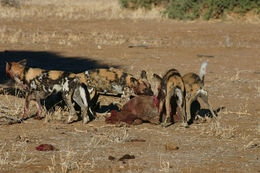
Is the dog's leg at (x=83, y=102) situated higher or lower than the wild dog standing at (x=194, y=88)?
lower

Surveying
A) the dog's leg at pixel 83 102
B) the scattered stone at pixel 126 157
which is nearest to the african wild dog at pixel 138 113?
the dog's leg at pixel 83 102

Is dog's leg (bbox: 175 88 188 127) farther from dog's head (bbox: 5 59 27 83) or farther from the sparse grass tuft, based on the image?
the sparse grass tuft

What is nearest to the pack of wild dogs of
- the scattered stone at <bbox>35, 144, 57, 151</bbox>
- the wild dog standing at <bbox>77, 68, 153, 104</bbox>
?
the wild dog standing at <bbox>77, 68, 153, 104</bbox>

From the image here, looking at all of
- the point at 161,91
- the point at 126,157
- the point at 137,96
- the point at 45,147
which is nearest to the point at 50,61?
the point at 137,96

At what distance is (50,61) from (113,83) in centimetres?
893

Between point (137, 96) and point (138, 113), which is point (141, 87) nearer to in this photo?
point (137, 96)

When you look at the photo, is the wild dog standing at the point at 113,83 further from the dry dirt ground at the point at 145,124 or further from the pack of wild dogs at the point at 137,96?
the dry dirt ground at the point at 145,124

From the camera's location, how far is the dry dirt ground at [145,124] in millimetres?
7781

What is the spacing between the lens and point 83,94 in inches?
408

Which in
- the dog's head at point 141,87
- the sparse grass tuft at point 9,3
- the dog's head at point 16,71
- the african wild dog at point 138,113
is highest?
the sparse grass tuft at point 9,3

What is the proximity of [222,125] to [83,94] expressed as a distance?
8.93 ft

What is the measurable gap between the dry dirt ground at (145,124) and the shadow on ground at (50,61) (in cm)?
4

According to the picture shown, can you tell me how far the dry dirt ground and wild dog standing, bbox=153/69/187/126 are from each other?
14.1 inches

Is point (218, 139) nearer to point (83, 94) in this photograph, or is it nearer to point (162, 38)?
point (83, 94)
